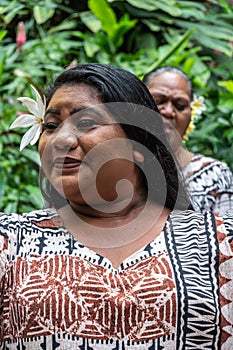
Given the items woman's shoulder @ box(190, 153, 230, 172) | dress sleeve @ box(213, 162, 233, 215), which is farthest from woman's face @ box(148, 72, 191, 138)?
dress sleeve @ box(213, 162, 233, 215)

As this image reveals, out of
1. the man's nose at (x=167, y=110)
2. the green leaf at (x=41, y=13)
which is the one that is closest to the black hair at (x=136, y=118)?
the man's nose at (x=167, y=110)

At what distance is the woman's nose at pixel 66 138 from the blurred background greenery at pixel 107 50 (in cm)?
208

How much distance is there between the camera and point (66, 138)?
5.53 ft

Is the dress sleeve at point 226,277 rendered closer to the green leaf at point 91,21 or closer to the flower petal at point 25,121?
the flower petal at point 25,121

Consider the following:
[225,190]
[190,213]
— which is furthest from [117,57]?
[190,213]

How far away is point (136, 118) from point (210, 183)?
1532 mm

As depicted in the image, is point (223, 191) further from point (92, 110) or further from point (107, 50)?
point (107, 50)

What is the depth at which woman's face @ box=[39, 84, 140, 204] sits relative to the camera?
1685mm

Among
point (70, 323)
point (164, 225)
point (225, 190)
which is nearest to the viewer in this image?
point (70, 323)

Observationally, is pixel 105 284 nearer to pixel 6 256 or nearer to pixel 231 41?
pixel 6 256

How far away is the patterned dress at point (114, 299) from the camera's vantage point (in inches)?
63.8

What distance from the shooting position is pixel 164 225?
5.88 feet

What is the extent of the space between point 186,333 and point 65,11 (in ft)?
15.9

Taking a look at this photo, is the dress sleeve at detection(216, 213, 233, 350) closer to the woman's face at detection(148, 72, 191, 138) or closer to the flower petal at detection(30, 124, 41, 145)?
the flower petal at detection(30, 124, 41, 145)
